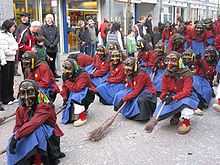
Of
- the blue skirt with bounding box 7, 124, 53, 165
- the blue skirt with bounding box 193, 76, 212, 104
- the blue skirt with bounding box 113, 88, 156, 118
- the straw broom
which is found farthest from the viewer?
the blue skirt with bounding box 193, 76, 212, 104

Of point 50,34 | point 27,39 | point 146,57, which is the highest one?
point 50,34

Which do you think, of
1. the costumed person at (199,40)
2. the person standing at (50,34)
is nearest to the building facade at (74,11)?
the person standing at (50,34)

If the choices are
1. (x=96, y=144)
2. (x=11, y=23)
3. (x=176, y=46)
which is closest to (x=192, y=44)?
(x=176, y=46)

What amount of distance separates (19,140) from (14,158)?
201mm

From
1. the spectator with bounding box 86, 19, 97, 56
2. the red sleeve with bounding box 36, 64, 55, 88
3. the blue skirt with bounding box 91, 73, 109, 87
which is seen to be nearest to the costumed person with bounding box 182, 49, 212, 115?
the blue skirt with bounding box 91, 73, 109, 87

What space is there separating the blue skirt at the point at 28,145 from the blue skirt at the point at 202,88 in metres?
3.46

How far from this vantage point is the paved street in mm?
4859

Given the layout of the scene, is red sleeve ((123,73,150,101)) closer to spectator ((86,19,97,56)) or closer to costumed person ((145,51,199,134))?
costumed person ((145,51,199,134))

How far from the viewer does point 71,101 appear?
639cm

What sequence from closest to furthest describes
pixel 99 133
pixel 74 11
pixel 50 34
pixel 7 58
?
pixel 99 133, pixel 7 58, pixel 50 34, pixel 74 11

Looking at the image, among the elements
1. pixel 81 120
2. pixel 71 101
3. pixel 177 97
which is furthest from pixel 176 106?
pixel 71 101

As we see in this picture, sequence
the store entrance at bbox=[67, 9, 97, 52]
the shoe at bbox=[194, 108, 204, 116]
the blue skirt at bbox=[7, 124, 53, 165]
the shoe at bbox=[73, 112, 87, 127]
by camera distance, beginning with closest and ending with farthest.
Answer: the blue skirt at bbox=[7, 124, 53, 165]
the shoe at bbox=[73, 112, 87, 127]
the shoe at bbox=[194, 108, 204, 116]
the store entrance at bbox=[67, 9, 97, 52]

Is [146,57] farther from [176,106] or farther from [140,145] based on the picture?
[140,145]

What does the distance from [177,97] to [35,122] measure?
2390 mm
